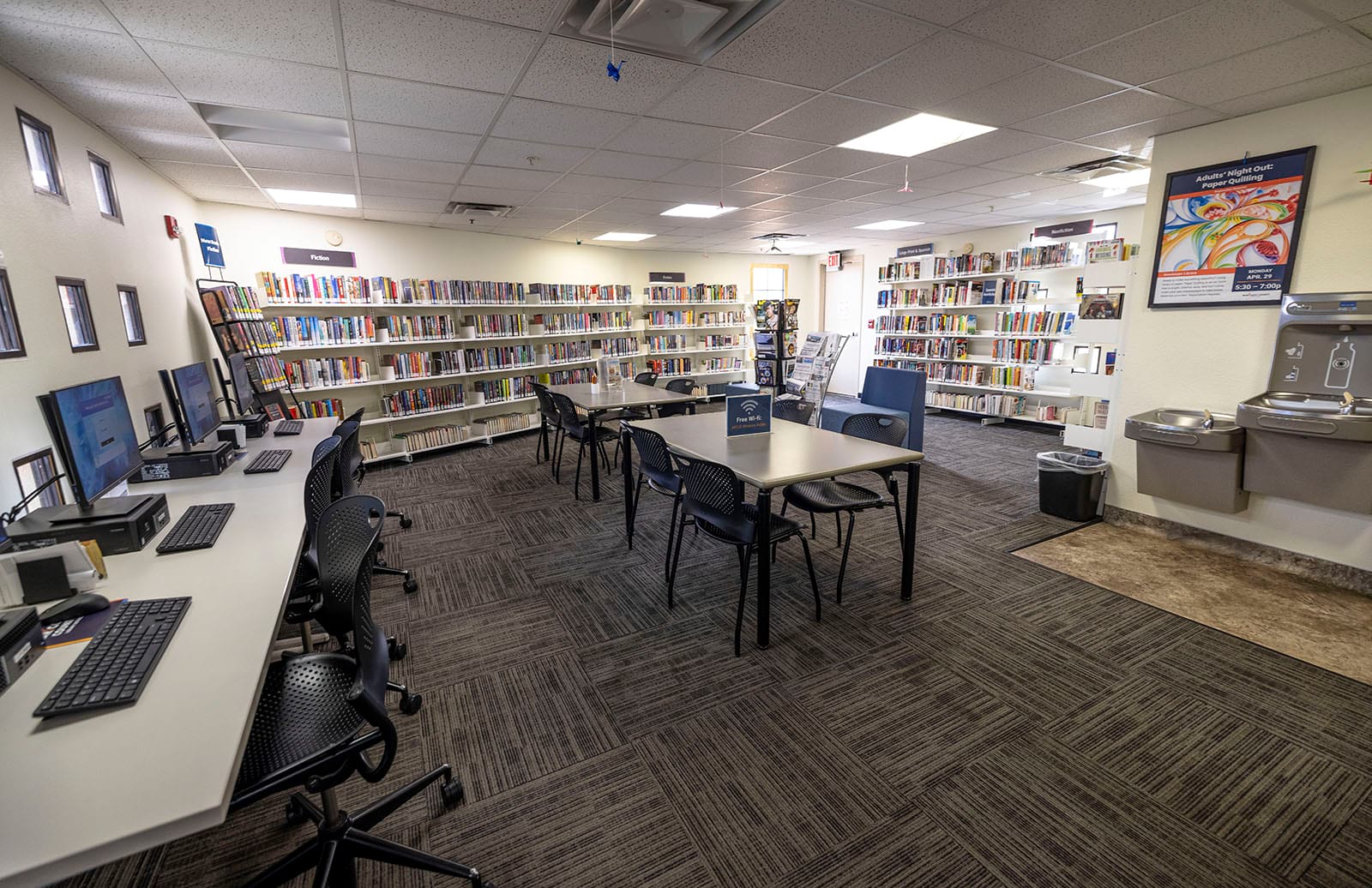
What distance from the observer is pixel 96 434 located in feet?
6.74

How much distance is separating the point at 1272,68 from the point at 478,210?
580cm

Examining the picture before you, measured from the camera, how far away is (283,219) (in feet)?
18.4

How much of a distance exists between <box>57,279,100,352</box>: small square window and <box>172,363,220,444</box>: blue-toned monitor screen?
349 millimetres

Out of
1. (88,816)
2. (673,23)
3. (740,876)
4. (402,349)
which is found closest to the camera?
(88,816)

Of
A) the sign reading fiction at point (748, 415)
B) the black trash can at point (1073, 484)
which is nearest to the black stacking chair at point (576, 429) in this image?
the sign reading fiction at point (748, 415)

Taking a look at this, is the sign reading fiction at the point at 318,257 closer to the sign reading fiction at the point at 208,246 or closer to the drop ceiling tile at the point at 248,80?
the sign reading fiction at the point at 208,246

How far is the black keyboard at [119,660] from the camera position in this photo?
1.14 meters

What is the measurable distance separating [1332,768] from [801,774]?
1.87 m

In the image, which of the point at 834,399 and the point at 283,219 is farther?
the point at 834,399

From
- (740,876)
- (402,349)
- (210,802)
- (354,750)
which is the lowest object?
(740,876)

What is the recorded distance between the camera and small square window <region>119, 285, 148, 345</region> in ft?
10.6

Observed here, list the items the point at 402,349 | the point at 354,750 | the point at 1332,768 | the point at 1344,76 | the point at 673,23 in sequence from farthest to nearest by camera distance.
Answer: the point at 402,349 → the point at 1344,76 → the point at 673,23 → the point at 1332,768 → the point at 354,750

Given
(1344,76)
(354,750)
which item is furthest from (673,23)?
(1344,76)

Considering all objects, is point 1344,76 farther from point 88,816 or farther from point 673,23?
point 88,816
